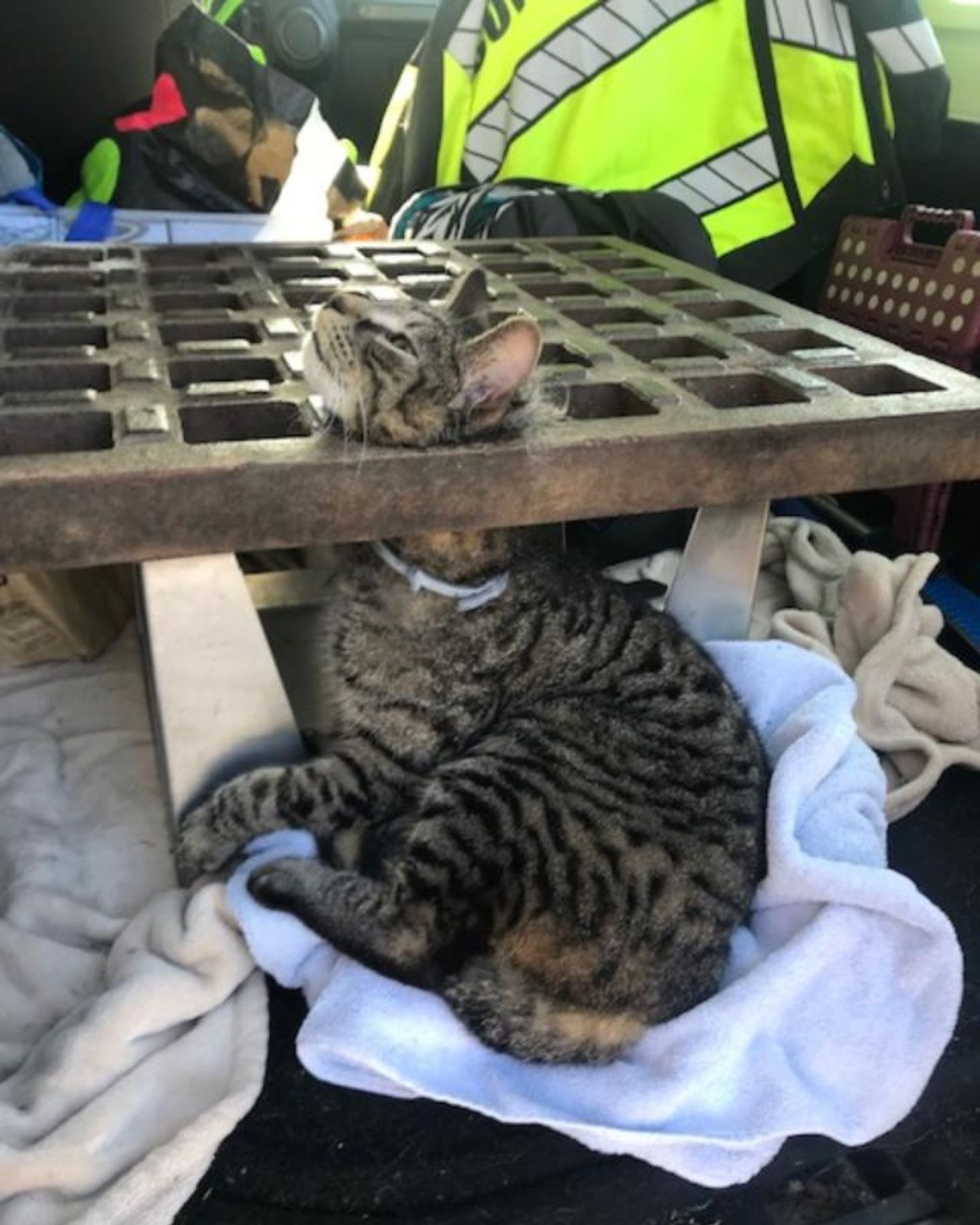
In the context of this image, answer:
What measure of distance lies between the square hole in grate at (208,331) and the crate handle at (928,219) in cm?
130

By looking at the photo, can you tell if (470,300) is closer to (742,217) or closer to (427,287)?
(427,287)

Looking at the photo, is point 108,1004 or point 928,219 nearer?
point 108,1004

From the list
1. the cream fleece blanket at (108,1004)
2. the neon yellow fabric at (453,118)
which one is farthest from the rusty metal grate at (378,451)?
the neon yellow fabric at (453,118)

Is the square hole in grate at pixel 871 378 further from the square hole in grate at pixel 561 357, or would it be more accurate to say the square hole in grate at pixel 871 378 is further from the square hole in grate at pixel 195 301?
the square hole in grate at pixel 195 301

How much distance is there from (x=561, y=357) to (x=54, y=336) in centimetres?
63

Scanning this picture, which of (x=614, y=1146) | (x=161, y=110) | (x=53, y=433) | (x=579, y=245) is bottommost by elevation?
(x=614, y=1146)

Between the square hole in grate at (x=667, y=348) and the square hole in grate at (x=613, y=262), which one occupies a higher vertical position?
the square hole in grate at (x=613, y=262)

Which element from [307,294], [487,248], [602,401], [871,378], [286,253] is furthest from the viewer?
[487,248]

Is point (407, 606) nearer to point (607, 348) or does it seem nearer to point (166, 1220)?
point (607, 348)

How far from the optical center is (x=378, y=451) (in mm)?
1121

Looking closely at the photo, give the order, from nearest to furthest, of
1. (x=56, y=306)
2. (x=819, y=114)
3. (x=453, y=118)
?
(x=56, y=306)
(x=819, y=114)
(x=453, y=118)

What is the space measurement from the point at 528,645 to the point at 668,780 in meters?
0.23

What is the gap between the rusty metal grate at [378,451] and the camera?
3.44 ft

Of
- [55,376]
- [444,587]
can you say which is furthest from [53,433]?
[444,587]
